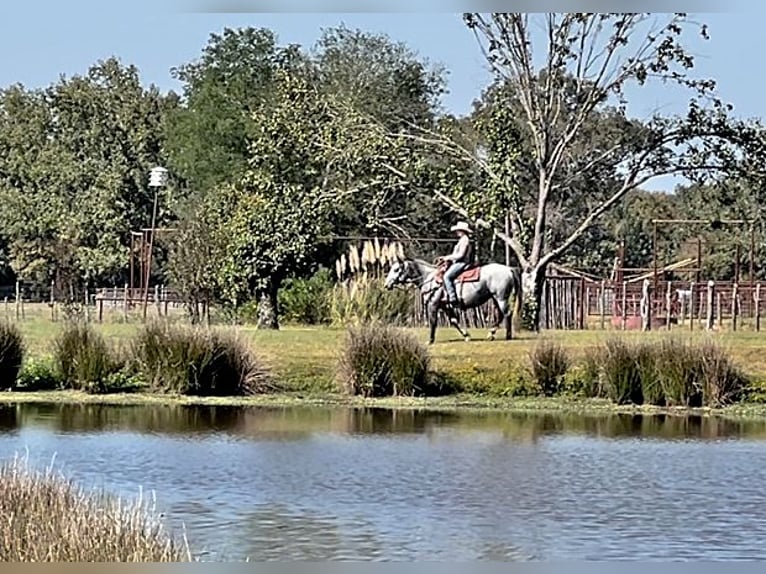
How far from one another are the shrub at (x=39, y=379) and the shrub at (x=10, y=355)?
0.11 metres

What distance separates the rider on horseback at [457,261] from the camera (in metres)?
22.2

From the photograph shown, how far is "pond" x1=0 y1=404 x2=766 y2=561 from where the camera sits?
335 inches

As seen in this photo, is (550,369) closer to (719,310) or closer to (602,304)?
(602,304)

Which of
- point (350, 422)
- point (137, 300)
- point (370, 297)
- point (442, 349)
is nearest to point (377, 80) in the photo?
point (137, 300)

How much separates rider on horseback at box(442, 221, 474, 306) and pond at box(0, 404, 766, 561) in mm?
6181

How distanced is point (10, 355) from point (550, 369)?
19.6 feet

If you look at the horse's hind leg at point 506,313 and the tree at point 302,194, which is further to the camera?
the tree at point 302,194

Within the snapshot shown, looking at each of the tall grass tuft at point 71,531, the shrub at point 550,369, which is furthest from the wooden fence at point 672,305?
the tall grass tuft at point 71,531

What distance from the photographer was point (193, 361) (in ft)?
55.6

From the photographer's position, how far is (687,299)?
3017 centimetres

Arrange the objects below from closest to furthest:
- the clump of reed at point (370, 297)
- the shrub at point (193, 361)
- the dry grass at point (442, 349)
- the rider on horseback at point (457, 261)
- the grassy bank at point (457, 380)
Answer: the grassy bank at point (457, 380) < the shrub at point (193, 361) < the dry grass at point (442, 349) < the rider on horseback at point (457, 261) < the clump of reed at point (370, 297)

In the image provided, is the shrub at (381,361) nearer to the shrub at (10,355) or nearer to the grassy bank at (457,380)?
the grassy bank at (457,380)

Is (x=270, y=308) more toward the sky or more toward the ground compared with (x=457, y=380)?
more toward the sky

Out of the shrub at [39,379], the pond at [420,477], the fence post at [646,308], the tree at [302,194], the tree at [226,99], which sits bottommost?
the pond at [420,477]
